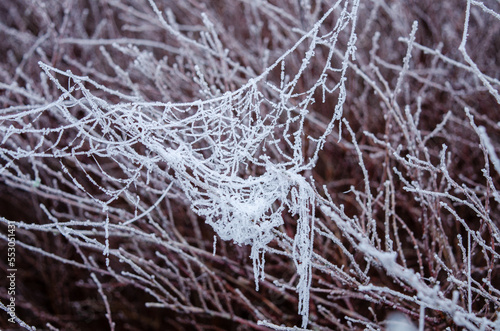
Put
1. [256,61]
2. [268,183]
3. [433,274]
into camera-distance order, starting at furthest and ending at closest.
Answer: [256,61] < [433,274] < [268,183]

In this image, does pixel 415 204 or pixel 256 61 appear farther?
pixel 415 204

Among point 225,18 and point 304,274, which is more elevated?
point 225,18

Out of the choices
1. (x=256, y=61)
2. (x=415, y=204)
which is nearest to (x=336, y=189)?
(x=415, y=204)

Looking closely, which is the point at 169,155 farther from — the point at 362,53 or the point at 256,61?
the point at 362,53

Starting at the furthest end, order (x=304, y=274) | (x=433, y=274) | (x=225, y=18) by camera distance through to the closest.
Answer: (x=225, y=18) → (x=433, y=274) → (x=304, y=274)

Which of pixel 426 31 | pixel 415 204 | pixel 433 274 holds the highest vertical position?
pixel 426 31

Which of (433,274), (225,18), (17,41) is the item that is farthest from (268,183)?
(17,41)

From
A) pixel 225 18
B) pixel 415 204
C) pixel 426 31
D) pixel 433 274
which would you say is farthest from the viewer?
pixel 225 18

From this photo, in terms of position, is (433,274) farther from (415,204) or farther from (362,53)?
(362,53)

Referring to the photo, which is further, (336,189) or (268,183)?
(336,189)
